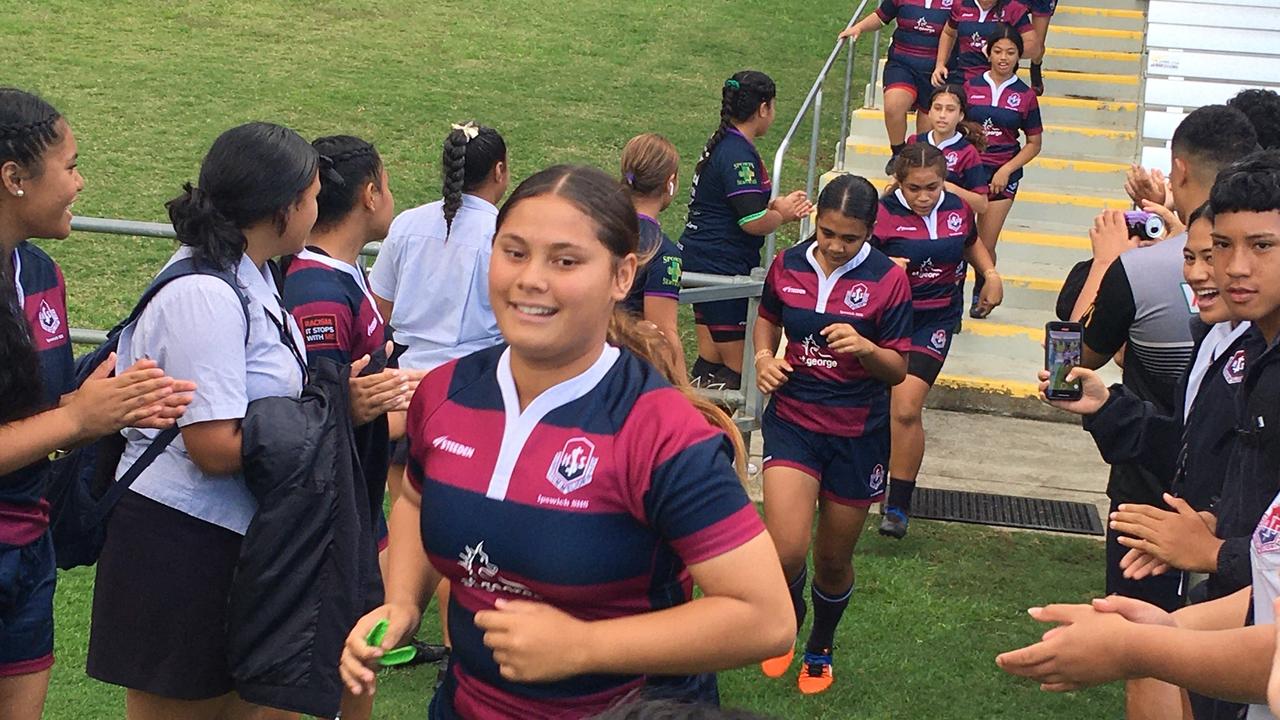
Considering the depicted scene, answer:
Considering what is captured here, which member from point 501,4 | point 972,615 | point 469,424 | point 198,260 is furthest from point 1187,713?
point 501,4

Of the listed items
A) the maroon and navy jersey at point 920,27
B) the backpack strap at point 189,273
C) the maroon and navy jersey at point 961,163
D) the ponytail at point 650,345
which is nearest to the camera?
the ponytail at point 650,345

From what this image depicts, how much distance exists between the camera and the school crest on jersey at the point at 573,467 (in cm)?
235

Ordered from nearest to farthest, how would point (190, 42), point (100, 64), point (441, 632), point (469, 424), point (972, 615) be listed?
point (469, 424), point (441, 632), point (972, 615), point (100, 64), point (190, 42)

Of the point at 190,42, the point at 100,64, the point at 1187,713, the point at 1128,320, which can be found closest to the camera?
the point at 1187,713

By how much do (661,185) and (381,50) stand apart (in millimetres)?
10037

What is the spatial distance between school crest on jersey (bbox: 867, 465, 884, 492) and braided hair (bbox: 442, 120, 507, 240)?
1.87 meters

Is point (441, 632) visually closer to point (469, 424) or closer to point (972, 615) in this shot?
point (972, 615)

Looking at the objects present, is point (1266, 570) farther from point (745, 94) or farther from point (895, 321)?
point (745, 94)

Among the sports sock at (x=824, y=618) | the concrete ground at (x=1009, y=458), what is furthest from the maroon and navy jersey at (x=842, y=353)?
the concrete ground at (x=1009, y=458)

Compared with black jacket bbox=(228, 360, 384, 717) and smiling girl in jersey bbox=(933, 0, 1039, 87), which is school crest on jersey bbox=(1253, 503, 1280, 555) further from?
smiling girl in jersey bbox=(933, 0, 1039, 87)

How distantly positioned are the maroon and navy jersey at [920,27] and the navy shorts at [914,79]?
34 millimetres

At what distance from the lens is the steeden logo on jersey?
7.87 feet

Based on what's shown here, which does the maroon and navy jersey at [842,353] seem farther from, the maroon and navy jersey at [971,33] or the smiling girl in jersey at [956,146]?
the maroon and navy jersey at [971,33]

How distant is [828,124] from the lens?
1379 centimetres
